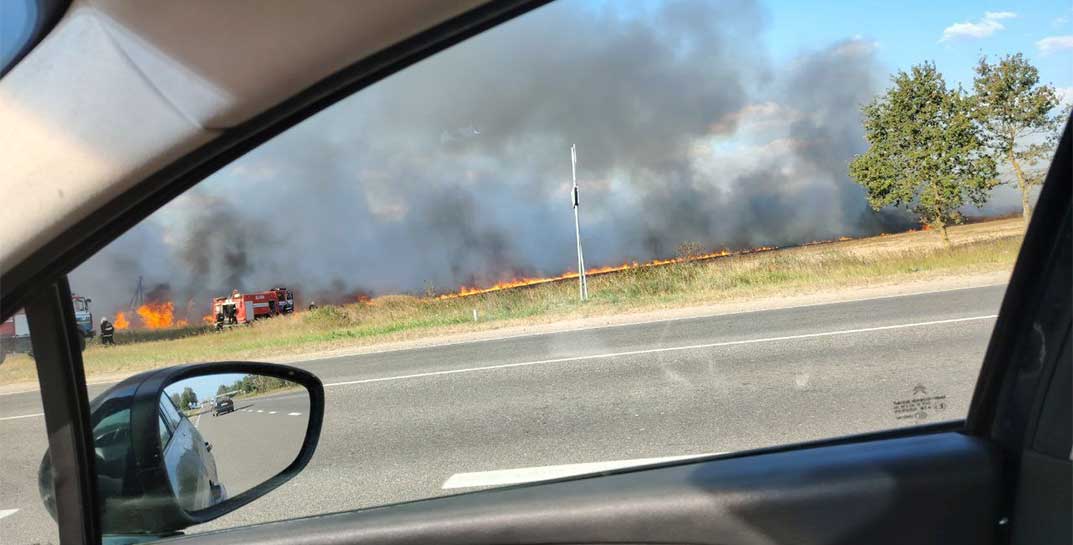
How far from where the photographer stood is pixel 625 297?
2.50 meters

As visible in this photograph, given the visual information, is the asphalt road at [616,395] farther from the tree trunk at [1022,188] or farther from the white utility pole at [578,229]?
the white utility pole at [578,229]

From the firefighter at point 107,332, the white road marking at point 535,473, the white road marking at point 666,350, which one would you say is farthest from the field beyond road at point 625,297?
the white road marking at point 535,473

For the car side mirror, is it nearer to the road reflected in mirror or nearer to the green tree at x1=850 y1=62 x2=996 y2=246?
the road reflected in mirror

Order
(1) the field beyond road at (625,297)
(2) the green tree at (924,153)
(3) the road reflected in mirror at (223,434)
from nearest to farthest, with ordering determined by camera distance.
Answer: (3) the road reflected in mirror at (223,434)
(1) the field beyond road at (625,297)
(2) the green tree at (924,153)

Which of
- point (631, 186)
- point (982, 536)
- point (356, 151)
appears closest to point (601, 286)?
point (631, 186)

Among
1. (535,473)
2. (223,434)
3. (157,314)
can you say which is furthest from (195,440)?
(535,473)

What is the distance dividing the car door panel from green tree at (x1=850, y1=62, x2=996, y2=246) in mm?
A: 678

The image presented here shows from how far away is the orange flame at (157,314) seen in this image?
76.5 inches

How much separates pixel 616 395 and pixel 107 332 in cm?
153

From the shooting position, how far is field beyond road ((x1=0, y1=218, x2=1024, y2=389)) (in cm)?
210

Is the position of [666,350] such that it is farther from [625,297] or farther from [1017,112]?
[1017,112]

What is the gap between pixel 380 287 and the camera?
2.13 meters

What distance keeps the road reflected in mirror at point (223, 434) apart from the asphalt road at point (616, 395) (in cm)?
Answer: 1

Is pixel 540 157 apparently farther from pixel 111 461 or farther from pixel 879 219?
pixel 111 461
